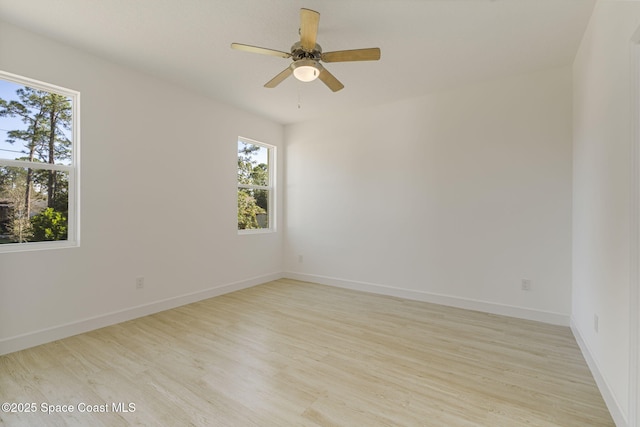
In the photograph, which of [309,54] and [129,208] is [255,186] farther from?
[309,54]

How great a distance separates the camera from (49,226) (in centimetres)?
265

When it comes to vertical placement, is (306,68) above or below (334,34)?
below

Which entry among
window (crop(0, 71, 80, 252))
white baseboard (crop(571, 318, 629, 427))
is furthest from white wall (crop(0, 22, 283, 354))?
white baseboard (crop(571, 318, 629, 427))

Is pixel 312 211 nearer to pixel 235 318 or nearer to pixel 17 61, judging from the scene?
pixel 235 318

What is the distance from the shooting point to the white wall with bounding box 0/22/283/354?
2.46 m

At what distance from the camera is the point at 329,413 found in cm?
166

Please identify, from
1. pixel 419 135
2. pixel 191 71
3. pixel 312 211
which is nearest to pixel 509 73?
pixel 419 135

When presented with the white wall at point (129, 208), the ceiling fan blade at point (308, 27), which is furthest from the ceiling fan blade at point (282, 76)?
the white wall at point (129, 208)

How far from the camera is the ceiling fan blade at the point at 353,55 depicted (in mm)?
2080

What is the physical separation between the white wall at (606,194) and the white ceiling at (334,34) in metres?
0.44

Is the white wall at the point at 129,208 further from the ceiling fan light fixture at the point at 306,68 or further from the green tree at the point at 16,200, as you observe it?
the ceiling fan light fixture at the point at 306,68

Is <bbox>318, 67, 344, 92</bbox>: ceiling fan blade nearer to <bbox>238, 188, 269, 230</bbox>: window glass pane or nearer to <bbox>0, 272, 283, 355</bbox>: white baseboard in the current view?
<bbox>238, 188, 269, 230</bbox>: window glass pane

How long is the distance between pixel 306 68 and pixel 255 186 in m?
2.81

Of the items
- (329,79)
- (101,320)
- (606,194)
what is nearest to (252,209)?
(101,320)
